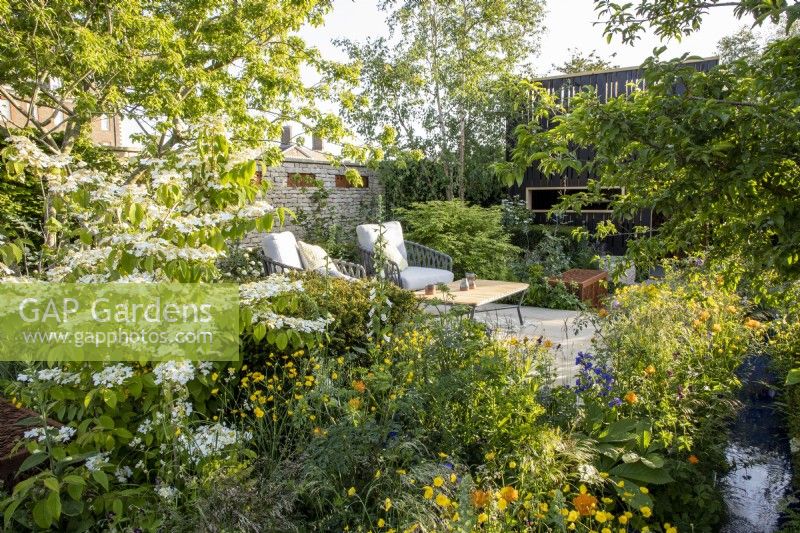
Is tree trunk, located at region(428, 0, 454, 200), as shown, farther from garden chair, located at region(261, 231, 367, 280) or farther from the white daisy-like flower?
the white daisy-like flower

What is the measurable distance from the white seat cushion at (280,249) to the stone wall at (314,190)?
8.53 ft

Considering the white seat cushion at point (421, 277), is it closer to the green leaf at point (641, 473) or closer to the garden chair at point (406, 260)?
the garden chair at point (406, 260)

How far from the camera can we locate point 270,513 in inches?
64.9

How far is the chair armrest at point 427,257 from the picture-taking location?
7379mm

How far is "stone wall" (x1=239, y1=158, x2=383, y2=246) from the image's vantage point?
29.4ft

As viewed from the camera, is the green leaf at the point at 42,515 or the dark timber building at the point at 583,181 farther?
the dark timber building at the point at 583,181

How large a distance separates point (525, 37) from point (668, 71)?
9843 mm

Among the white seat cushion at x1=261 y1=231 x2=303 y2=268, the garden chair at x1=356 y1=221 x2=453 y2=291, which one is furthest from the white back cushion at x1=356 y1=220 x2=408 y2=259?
the white seat cushion at x1=261 y1=231 x2=303 y2=268

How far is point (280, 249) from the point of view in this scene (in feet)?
19.1

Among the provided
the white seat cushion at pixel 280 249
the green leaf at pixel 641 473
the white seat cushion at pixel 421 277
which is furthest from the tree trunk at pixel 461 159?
the green leaf at pixel 641 473

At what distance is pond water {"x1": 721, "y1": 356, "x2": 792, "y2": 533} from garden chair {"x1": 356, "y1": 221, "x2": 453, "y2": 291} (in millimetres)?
3444

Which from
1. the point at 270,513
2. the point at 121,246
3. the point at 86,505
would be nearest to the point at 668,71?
the point at 270,513

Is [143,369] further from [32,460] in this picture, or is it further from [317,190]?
[317,190]

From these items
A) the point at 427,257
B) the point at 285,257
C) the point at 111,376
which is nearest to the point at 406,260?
the point at 427,257
